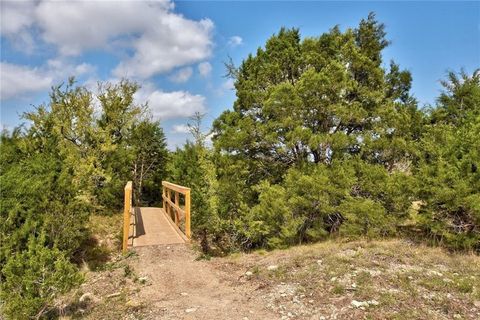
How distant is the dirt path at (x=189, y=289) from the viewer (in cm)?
451

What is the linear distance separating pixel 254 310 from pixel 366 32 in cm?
950

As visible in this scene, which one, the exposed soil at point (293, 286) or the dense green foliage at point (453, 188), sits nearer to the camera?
the exposed soil at point (293, 286)

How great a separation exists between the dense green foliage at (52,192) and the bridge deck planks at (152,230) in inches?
53.2

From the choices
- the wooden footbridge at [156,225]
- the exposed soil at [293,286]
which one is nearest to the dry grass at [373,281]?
the exposed soil at [293,286]

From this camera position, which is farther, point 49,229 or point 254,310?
point 49,229

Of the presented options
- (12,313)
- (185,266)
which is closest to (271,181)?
(185,266)

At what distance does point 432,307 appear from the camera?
14.1 feet

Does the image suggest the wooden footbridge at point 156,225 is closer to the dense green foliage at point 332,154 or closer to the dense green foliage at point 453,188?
the dense green foliage at point 332,154

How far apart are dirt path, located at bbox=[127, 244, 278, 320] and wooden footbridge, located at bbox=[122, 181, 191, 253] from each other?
594 millimetres

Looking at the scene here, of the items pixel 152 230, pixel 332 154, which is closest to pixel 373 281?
pixel 332 154

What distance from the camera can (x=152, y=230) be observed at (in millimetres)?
9406

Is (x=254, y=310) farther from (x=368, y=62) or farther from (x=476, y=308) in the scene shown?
(x=368, y=62)

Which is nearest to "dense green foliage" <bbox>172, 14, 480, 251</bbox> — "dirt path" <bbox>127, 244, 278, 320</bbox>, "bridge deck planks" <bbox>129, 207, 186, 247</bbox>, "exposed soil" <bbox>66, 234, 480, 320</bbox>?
"bridge deck planks" <bbox>129, 207, 186, 247</bbox>

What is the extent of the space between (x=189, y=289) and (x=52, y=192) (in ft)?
10.3
